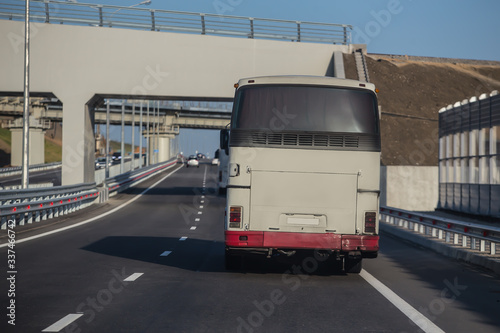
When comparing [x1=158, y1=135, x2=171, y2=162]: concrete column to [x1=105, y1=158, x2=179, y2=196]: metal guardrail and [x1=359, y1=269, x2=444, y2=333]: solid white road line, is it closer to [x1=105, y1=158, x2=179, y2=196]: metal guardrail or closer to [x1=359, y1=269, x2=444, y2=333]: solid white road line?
[x1=105, y1=158, x2=179, y2=196]: metal guardrail

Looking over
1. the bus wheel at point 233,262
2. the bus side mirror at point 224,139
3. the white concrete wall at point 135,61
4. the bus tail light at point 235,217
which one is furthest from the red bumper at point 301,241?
the white concrete wall at point 135,61

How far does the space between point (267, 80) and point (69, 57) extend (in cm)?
2420

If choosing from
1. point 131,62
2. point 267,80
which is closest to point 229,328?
point 267,80

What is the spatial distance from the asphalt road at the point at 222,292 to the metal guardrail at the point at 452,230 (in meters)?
0.80

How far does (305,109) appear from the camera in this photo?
42.1 feet

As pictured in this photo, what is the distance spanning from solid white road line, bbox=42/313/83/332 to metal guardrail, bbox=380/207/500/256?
9436 millimetres

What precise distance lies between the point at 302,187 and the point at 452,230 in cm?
780

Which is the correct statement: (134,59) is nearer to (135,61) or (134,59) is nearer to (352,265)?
(135,61)

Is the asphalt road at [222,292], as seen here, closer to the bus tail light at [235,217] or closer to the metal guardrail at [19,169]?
the bus tail light at [235,217]

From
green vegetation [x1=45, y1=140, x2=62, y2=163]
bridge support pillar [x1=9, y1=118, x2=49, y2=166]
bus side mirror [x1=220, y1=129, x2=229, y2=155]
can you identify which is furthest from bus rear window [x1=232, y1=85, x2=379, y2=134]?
green vegetation [x1=45, y1=140, x2=62, y2=163]

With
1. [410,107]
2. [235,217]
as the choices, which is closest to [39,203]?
[235,217]

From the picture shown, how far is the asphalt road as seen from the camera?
28.2 ft

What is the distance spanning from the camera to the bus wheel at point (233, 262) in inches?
535

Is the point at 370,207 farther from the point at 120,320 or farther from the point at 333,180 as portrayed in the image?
the point at 120,320
